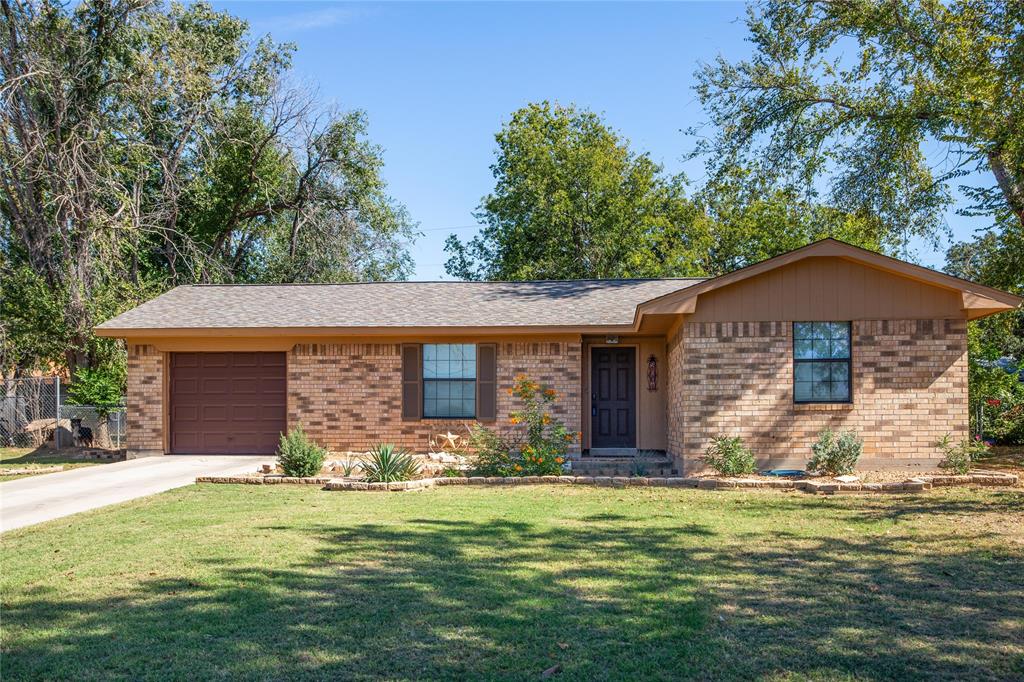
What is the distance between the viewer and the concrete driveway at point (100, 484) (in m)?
9.71

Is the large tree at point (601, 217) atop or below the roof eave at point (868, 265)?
atop

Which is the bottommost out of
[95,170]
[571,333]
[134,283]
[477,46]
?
[571,333]

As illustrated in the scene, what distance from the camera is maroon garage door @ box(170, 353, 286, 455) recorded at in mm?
16641

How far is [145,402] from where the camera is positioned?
1656 centimetres

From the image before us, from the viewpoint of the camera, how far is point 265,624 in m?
5.02

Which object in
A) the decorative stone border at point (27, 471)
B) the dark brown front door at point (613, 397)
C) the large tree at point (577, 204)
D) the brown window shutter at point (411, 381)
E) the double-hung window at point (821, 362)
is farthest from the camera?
the large tree at point (577, 204)

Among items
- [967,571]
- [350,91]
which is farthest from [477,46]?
[967,571]

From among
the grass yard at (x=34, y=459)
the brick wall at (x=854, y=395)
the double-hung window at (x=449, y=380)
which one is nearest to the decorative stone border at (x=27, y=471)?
the grass yard at (x=34, y=459)

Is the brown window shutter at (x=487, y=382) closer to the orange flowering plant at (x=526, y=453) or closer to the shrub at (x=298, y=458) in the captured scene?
the orange flowering plant at (x=526, y=453)

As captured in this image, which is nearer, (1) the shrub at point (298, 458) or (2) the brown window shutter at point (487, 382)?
(1) the shrub at point (298, 458)

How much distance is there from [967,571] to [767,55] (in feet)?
54.9

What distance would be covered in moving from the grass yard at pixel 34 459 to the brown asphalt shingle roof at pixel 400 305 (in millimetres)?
2774

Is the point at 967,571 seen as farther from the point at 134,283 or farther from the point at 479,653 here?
the point at 134,283

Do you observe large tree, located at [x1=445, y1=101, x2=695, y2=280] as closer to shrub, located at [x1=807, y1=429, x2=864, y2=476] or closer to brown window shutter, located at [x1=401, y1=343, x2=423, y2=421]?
brown window shutter, located at [x1=401, y1=343, x2=423, y2=421]
